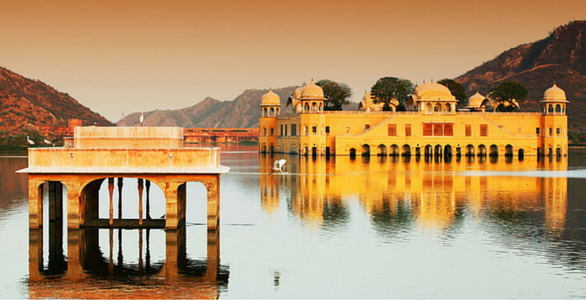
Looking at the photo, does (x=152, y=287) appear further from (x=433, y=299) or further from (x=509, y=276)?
(x=509, y=276)

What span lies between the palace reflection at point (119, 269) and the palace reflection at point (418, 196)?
7.04m

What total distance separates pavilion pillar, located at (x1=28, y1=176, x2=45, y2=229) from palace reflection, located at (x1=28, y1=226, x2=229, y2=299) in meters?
0.36

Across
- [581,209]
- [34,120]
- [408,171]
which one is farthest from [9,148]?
[581,209]

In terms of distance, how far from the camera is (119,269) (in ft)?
62.4

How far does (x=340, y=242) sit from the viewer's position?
2292 centimetres

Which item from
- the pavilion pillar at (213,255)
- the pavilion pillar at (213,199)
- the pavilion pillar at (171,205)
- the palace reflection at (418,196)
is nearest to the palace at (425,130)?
the palace reflection at (418,196)

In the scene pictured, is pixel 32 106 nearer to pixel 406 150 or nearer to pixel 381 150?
pixel 381 150

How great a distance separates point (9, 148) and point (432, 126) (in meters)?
61.7

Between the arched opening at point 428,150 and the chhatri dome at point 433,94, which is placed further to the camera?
the arched opening at point 428,150

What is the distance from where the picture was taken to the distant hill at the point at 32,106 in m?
131

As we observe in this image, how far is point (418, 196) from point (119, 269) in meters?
20.7

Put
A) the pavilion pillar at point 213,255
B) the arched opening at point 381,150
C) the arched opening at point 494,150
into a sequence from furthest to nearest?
the arched opening at point 494,150 → the arched opening at point 381,150 → the pavilion pillar at point 213,255

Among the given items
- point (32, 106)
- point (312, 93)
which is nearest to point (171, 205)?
point (312, 93)

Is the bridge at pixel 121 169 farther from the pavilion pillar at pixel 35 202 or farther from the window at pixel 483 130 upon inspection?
the window at pixel 483 130
